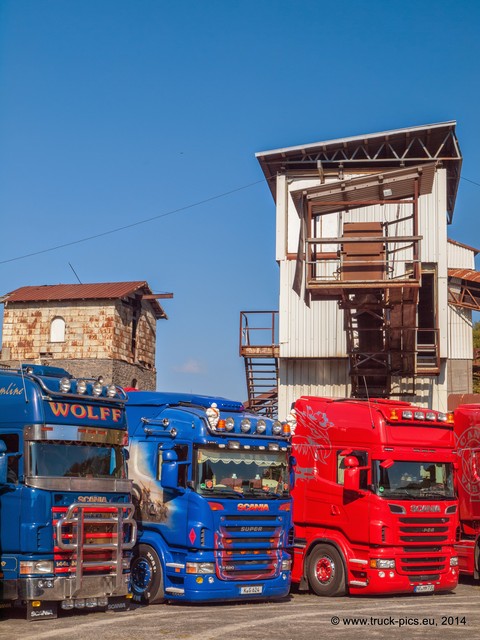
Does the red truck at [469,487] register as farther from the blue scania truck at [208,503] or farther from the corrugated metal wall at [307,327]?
the corrugated metal wall at [307,327]

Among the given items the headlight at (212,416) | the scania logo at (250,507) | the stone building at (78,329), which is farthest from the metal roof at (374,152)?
the stone building at (78,329)

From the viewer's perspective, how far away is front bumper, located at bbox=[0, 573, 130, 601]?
43.1ft

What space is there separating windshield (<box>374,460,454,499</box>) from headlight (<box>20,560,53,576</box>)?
6.33m

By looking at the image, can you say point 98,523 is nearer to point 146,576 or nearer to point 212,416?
point 146,576

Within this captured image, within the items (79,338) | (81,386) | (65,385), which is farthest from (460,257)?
(65,385)

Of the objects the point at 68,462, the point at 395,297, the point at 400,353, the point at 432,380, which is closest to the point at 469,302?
the point at 432,380

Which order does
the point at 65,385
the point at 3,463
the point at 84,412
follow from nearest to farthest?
the point at 3,463 < the point at 65,385 < the point at 84,412

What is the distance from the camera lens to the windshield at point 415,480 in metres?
16.9

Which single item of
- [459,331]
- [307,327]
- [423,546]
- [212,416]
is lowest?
[423,546]

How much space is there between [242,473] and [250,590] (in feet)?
6.29

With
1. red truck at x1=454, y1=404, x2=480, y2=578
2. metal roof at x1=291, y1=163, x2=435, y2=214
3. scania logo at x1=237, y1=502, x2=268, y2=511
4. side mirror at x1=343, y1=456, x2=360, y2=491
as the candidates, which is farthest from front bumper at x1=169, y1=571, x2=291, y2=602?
metal roof at x1=291, y1=163, x2=435, y2=214

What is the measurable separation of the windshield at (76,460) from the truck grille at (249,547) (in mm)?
2022

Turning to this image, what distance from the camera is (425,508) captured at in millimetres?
17188

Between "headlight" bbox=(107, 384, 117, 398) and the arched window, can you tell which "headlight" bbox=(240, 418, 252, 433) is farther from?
the arched window
